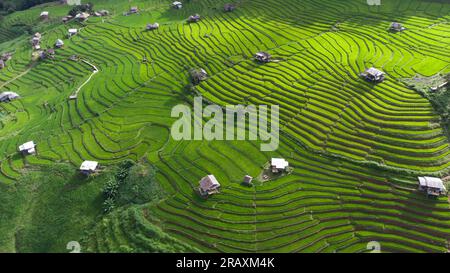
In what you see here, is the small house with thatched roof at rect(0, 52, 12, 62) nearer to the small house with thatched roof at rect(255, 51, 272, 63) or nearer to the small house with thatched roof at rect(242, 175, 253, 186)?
the small house with thatched roof at rect(255, 51, 272, 63)

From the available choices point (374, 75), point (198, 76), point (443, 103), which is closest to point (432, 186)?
point (443, 103)

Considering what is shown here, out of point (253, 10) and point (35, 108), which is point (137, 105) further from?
point (253, 10)

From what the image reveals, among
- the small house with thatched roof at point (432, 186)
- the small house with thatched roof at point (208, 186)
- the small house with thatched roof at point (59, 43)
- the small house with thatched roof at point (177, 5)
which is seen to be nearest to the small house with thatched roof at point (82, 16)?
the small house with thatched roof at point (59, 43)

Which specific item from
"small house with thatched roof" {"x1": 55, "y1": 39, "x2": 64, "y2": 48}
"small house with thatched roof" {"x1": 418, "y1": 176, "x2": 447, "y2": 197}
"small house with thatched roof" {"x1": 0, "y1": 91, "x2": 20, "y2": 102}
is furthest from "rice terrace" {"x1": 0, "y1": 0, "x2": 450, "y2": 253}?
"small house with thatched roof" {"x1": 55, "y1": 39, "x2": 64, "y2": 48}

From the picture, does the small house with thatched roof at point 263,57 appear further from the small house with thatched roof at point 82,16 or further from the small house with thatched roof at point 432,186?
the small house with thatched roof at point 82,16
